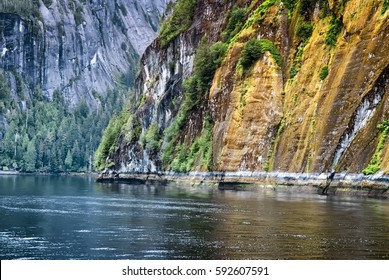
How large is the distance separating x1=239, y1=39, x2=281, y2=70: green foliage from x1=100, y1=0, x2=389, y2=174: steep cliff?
0.12 metres

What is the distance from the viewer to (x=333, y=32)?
252 ft

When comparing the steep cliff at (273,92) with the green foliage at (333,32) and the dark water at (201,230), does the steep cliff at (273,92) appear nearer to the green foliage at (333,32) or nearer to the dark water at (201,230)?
the green foliage at (333,32)

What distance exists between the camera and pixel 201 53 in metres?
104

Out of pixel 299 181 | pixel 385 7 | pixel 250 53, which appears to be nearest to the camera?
pixel 385 7

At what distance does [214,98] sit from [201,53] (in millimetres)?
9149

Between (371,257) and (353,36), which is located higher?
(353,36)

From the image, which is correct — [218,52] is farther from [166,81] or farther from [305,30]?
[166,81]

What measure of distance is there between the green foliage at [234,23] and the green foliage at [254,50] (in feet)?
43.9

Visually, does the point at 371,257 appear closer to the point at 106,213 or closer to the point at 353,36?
the point at 106,213

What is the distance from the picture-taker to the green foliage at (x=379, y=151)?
58938 millimetres

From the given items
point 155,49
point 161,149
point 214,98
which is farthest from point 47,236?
point 155,49

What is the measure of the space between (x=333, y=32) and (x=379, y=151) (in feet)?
69.3

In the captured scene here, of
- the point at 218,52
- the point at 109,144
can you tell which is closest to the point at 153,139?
the point at 218,52

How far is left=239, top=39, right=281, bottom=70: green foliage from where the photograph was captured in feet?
288
